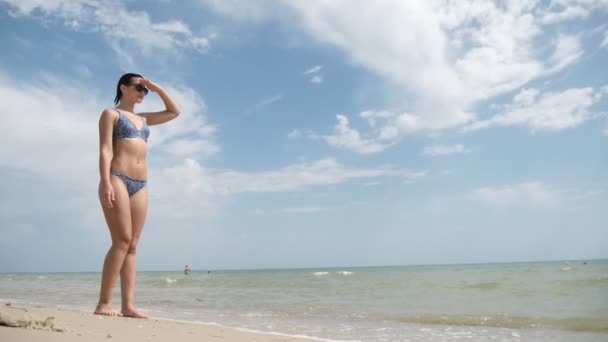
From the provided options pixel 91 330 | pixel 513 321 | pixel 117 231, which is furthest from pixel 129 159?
pixel 513 321

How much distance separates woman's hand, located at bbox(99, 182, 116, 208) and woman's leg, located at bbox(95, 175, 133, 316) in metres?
0.08

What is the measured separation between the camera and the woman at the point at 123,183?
11.1 feet

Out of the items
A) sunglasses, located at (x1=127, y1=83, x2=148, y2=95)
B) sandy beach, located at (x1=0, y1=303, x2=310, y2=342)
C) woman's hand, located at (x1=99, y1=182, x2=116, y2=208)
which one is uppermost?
sunglasses, located at (x1=127, y1=83, x2=148, y2=95)

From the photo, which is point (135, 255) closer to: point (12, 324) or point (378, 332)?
point (12, 324)

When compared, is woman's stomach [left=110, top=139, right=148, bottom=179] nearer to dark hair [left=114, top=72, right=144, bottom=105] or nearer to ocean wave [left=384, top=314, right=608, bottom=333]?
dark hair [left=114, top=72, right=144, bottom=105]

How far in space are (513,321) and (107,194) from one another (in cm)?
577

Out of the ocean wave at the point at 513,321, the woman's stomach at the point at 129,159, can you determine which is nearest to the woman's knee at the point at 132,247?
the woman's stomach at the point at 129,159

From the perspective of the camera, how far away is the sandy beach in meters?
2.22

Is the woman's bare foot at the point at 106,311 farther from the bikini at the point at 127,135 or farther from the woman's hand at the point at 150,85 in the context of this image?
the woman's hand at the point at 150,85

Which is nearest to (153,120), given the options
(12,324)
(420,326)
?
(12,324)

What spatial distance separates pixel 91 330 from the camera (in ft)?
8.74

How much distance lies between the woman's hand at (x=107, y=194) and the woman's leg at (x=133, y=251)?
0.27 meters

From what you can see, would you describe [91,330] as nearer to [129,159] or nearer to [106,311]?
[106,311]

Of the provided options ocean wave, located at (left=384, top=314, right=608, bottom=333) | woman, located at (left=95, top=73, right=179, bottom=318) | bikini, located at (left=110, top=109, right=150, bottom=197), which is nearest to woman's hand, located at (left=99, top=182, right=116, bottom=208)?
woman, located at (left=95, top=73, right=179, bottom=318)
